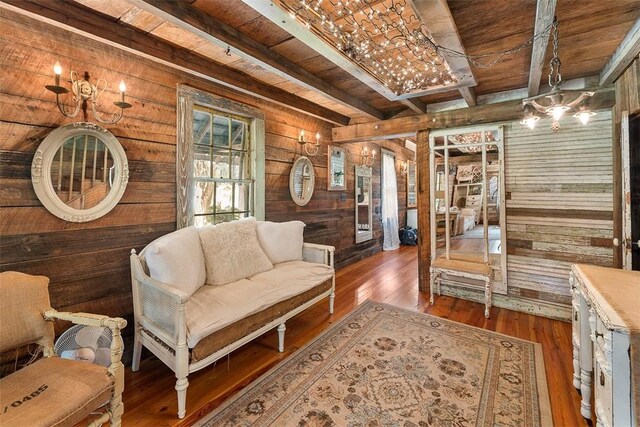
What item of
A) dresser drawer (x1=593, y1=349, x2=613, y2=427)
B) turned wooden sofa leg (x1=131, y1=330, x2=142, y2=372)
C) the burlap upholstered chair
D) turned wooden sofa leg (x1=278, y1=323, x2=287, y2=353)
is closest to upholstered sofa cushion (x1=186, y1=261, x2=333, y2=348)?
turned wooden sofa leg (x1=278, y1=323, x2=287, y2=353)

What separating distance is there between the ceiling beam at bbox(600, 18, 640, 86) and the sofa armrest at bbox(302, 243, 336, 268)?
2698mm

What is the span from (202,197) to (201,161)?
0.34 metres

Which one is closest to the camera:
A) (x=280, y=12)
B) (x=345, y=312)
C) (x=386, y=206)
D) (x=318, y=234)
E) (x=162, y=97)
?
(x=280, y=12)

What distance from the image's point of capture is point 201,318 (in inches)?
65.2

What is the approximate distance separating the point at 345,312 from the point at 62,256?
7.83ft

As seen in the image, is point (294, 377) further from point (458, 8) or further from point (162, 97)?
point (458, 8)

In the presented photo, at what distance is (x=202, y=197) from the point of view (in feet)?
8.61

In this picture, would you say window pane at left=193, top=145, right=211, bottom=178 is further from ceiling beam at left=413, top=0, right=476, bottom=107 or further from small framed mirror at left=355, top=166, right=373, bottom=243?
small framed mirror at left=355, top=166, right=373, bottom=243

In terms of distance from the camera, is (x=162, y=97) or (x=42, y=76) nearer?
(x=42, y=76)

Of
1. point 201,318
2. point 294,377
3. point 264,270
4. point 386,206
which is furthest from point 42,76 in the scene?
point 386,206

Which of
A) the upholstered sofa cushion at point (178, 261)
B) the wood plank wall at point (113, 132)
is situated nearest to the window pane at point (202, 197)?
the wood plank wall at point (113, 132)

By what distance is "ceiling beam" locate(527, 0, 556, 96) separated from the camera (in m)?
1.42

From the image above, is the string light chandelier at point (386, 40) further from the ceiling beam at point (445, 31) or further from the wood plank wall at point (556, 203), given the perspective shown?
the wood plank wall at point (556, 203)

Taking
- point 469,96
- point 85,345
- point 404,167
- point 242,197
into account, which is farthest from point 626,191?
point 404,167
